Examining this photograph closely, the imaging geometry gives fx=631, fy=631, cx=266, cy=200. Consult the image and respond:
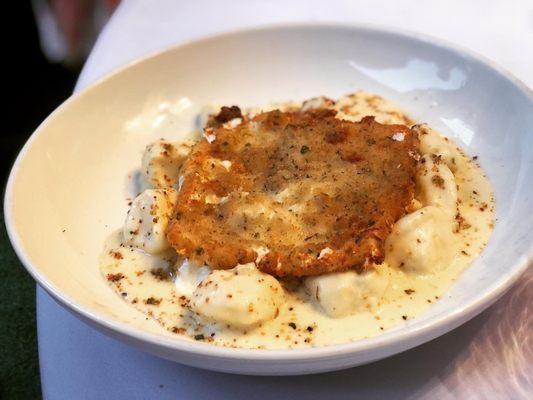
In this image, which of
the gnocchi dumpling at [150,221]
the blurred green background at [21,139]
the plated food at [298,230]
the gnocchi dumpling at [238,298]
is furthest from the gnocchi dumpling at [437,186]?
the blurred green background at [21,139]

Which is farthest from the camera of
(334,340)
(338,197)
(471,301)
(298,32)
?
(298,32)

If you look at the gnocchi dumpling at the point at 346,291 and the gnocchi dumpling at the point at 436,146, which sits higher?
the gnocchi dumpling at the point at 436,146

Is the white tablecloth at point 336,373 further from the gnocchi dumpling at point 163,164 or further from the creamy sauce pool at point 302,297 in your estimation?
the gnocchi dumpling at point 163,164

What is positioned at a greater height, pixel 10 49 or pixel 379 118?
pixel 379 118

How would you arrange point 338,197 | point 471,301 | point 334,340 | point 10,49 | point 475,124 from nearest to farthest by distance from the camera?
point 471,301 < point 334,340 < point 338,197 < point 475,124 < point 10,49

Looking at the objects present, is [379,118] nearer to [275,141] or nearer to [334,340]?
[275,141]

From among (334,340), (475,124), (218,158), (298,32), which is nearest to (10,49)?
(298,32)
